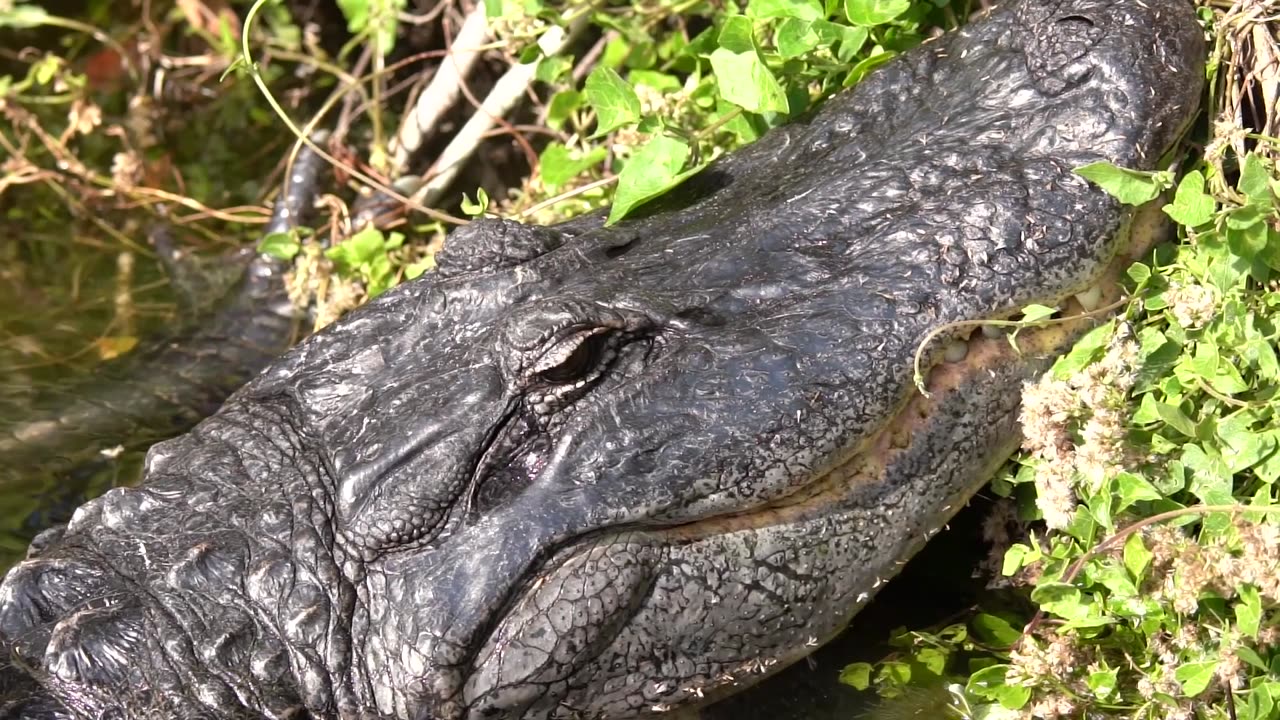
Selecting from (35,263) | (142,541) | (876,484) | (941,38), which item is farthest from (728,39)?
(35,263)

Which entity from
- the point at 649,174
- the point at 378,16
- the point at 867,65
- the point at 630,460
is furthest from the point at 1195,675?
the point at 378,16

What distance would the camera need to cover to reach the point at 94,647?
2740 millimetres

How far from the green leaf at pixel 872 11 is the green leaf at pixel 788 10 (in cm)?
9

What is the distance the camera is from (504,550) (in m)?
2.67

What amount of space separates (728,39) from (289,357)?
1.28m

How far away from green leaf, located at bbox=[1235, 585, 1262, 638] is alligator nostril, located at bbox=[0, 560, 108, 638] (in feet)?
6.65

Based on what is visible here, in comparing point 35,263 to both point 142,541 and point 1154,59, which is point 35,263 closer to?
point 142,541

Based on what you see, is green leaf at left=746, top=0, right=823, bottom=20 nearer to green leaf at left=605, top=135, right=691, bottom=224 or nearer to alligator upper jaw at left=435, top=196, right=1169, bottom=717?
green leaf at left=605, top=135, right=691, bottom=224

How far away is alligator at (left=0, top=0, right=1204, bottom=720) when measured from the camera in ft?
8.87

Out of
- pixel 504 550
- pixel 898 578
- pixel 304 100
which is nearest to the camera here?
pixel 504 550

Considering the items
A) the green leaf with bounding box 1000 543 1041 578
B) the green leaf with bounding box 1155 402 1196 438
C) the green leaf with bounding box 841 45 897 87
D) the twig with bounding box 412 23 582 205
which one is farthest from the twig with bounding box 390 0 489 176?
the green leaf with bounding box 1155 402 1196 438

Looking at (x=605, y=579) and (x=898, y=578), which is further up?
(x=605, y=579)

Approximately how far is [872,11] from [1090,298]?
98 cm

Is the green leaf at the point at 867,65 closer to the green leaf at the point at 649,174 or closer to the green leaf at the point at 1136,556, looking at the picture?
the green leaf at the point at 649,174
